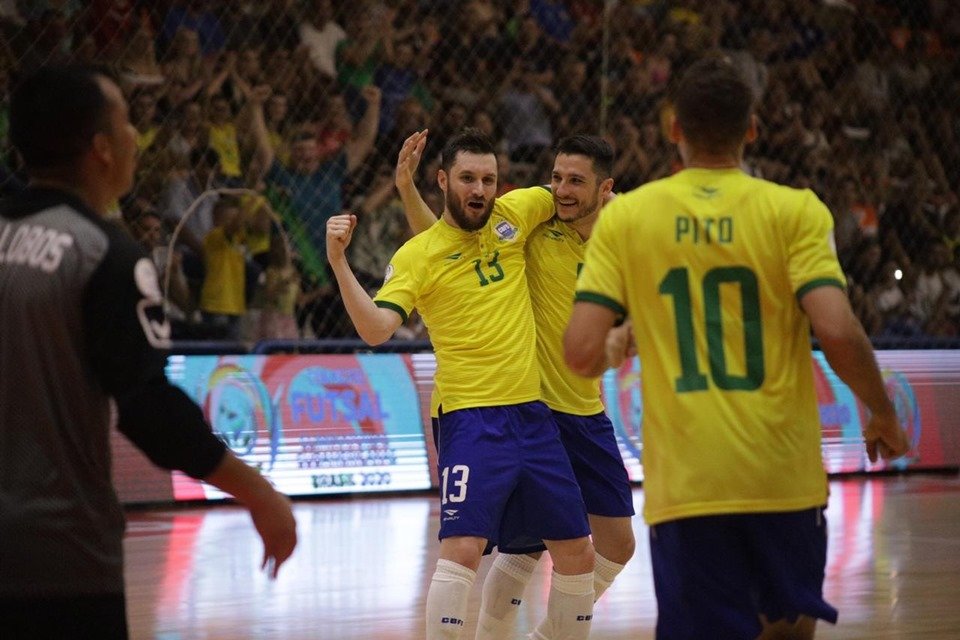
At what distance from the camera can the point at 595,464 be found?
5355mm

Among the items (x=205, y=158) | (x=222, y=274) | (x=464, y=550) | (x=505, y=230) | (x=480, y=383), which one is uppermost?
(x=205, y=158)

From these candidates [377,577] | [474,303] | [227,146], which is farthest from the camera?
[227,146]

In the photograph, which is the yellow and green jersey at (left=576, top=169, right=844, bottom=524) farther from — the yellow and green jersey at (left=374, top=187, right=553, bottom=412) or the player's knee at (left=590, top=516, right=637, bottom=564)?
the player's knee at (left=590, top=516, right=637, bottom=564)

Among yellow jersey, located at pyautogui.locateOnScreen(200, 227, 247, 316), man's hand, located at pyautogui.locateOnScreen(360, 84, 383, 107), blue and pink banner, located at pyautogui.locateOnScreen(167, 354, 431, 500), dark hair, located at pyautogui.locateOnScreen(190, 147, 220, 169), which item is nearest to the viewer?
blue and pink banner, located at pyautogui.locateOnScreen(167, 354, 431, 500)

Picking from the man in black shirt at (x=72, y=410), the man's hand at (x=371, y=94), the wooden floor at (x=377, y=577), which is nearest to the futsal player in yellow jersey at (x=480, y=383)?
the wooden floor at (x=377, y=577)

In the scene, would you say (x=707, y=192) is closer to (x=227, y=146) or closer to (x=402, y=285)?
(x=402, y=285)

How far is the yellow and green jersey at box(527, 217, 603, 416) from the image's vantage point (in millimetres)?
5348

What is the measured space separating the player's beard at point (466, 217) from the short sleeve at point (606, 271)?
1.96 m

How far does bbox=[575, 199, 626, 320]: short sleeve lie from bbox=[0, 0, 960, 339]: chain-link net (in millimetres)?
7111

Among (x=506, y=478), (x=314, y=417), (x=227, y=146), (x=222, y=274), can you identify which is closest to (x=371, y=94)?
(x=227, y=146)

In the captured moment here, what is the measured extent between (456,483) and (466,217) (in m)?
1.04

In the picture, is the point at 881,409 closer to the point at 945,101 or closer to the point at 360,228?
the point at 360,228

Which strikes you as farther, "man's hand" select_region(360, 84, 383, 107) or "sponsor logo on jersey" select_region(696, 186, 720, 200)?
"man's hand" select_region(360, 84, 383, 107)

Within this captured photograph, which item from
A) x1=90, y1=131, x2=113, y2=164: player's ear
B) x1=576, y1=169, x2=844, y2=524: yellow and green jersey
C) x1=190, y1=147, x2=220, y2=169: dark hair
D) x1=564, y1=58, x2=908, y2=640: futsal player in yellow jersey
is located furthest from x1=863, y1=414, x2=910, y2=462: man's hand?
x1=190, y1=147, x2=220, y2=169: dark hair
